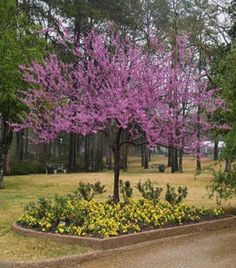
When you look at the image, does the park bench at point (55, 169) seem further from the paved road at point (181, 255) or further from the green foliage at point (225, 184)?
the paved road at point (181, 255)

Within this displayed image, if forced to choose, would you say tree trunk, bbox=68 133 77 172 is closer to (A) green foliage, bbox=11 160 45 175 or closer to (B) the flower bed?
(A) green foliage, bbox=11 160 45 175

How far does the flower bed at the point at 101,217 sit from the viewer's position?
29.2 feet

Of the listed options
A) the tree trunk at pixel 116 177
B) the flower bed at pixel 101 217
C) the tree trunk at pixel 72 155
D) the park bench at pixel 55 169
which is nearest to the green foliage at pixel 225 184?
the flower bed at pixel 101 217

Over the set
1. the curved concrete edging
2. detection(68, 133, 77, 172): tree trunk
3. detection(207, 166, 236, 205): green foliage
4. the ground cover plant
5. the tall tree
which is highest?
the tall tree

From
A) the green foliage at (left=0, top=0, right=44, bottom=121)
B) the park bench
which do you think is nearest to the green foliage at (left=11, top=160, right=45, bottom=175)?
the park bench

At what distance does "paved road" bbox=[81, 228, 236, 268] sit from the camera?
7555 mm

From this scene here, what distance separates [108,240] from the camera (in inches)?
331

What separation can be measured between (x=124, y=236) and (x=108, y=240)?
1.36 feet

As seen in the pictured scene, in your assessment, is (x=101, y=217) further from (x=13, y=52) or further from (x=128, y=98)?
(x=13, y=52)

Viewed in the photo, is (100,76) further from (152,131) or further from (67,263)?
(67,263)

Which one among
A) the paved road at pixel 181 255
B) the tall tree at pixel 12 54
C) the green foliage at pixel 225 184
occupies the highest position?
the tall tree at pixel 12 54

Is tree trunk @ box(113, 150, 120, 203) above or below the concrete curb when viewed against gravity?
above

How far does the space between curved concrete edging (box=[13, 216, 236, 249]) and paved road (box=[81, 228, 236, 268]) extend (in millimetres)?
192

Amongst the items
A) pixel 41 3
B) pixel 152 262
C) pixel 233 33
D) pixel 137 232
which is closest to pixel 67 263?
pixel 152 262
